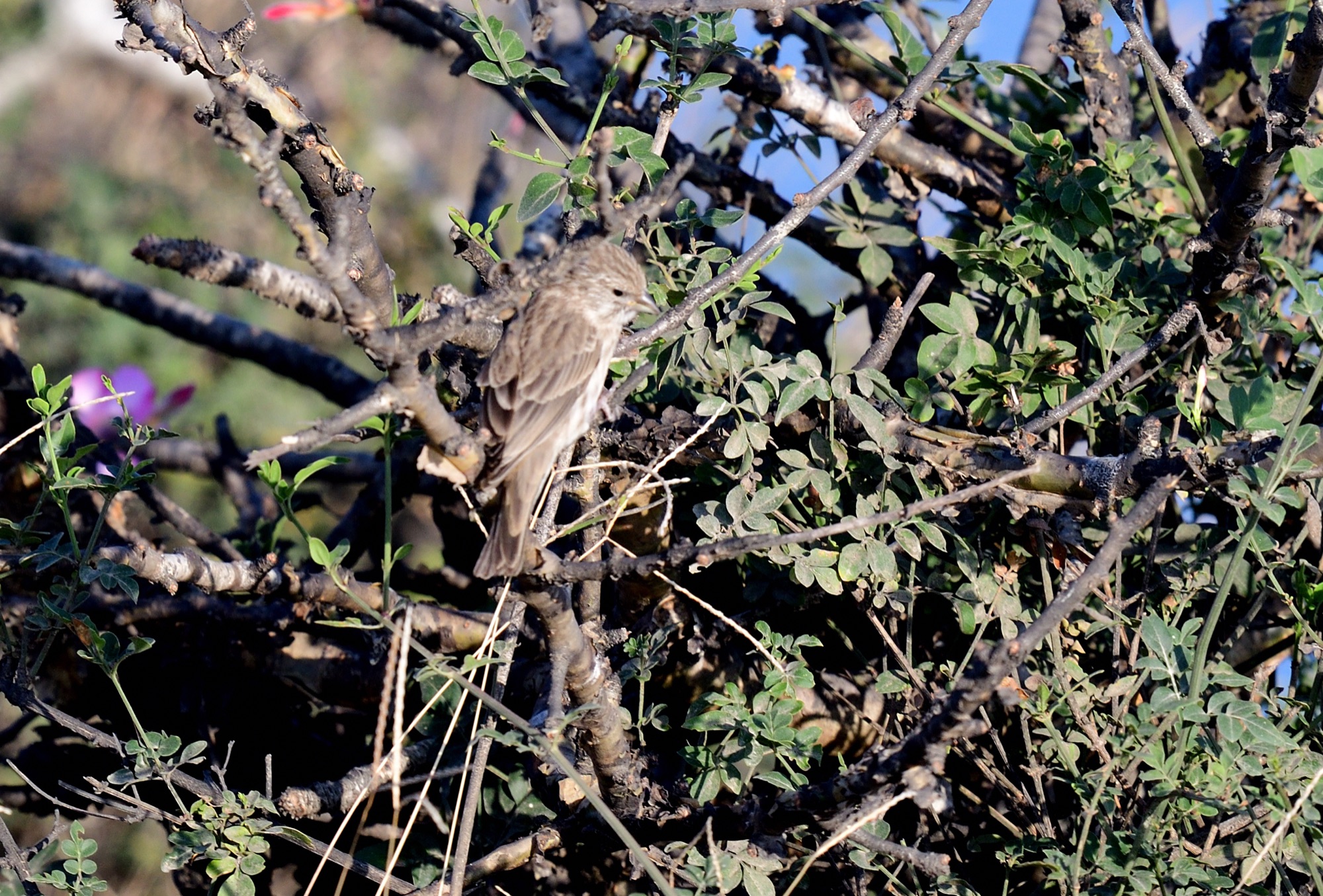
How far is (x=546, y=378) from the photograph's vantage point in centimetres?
291

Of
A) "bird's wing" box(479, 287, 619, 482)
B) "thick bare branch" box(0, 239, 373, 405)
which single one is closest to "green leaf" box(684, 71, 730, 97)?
"bird's wing" box(479, 287, 619, 482)

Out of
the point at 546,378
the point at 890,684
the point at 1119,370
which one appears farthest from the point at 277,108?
the point at 1119,370

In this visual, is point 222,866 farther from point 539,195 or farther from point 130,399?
point 130,399

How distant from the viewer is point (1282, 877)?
231 centimetres

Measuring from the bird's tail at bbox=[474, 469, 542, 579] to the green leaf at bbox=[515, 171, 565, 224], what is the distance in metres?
0.62

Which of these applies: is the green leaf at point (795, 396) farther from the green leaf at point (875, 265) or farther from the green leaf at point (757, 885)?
the green leaf at point (757, 885)

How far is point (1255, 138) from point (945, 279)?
1038mm

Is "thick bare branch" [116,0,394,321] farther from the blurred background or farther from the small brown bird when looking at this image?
the blurred background

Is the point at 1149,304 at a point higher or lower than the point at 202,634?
higher

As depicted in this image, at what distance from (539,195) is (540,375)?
0.46 meters

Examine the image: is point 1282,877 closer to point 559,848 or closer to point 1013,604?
point 1013,604

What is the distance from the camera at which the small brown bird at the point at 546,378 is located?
7.65ft

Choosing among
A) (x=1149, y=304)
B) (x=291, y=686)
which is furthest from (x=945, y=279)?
(x=291, y=686)

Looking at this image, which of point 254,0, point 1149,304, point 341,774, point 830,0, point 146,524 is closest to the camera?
point 830,0
